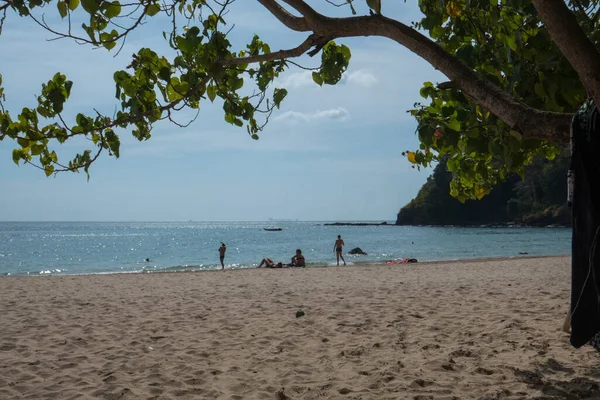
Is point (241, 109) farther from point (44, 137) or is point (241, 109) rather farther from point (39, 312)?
point (39, 312)

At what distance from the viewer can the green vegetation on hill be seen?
3265 inches

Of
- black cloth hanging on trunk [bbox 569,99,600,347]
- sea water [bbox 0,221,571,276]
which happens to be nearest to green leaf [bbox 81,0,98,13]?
black cloth hanging on trunk [bbox 569,99,600,347]

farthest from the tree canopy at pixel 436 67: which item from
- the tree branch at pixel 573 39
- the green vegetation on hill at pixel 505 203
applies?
the green vegetation on hill at pixel 505 203

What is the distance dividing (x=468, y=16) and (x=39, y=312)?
8.96m

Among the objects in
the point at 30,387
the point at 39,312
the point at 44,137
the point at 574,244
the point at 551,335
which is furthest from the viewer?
the point at 39,312

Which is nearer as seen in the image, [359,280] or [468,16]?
[468,16]

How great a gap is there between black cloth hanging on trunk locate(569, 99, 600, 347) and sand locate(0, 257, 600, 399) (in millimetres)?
2223

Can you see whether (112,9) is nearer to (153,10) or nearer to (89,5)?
(153,10)

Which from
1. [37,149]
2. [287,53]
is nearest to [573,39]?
[287,53]

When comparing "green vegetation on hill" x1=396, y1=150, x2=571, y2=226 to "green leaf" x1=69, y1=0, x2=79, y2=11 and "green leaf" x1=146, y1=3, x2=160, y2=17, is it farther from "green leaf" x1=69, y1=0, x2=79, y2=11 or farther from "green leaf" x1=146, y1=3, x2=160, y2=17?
"green leaf" x1=69, y1=0, x2=79, y2=11

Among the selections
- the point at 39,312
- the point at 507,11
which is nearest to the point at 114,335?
the point at 39,312

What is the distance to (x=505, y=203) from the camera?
331 ft

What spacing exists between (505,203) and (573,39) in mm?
105307

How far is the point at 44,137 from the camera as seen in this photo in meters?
4.32
